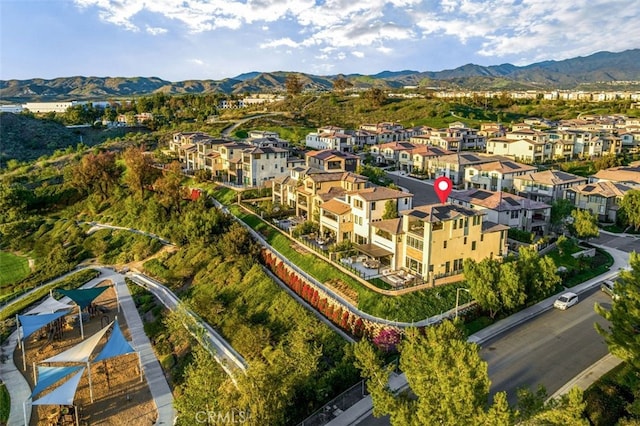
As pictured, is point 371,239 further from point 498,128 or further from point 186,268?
point 498,128

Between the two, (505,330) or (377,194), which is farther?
(377,194)

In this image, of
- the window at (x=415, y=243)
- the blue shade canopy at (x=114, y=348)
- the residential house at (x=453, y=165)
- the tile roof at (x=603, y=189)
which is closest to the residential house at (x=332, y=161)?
the residential house at (x=453, y=165)

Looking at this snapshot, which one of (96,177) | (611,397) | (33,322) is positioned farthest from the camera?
(96,177)

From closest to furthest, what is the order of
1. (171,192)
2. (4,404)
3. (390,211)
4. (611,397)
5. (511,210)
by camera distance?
(611,397) < (4,404) < (390,211) < (511,210) < (171,192)

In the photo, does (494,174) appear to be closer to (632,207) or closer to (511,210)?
(632,207)

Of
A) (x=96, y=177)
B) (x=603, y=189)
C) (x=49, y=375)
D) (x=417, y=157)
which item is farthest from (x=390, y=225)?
(x=96, y=177)

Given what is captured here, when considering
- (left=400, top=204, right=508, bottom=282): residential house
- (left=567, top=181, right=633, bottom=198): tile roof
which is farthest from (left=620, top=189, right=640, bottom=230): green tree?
(left=400, top=204, right=508, bottom=282): residential house
